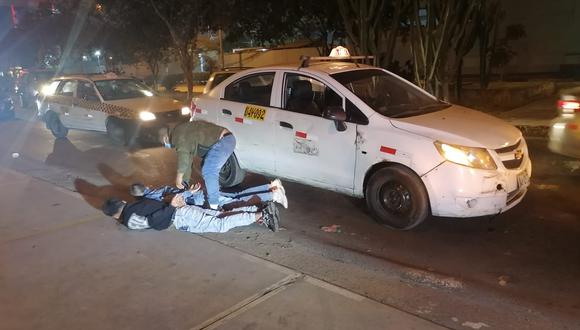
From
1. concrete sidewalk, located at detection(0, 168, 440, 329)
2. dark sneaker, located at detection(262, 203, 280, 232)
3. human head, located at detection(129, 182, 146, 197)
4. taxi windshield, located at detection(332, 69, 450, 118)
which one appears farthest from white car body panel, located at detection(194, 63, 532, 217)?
human head, located at detection(129, 182, 146, 197)

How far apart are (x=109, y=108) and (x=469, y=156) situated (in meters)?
8.25

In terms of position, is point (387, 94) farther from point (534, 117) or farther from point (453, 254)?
point (534, 117)

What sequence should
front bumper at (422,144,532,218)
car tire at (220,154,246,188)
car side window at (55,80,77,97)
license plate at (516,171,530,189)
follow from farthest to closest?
car side window at (55,80,77,97) → car tire at (220,154,246,188) → license plate at (516,171,530,189) → front bumper at (422,144,532,218)

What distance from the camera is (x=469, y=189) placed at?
4648 millimetres

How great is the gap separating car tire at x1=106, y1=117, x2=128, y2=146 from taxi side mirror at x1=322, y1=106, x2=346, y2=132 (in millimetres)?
6429

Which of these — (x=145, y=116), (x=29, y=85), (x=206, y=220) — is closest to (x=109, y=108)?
(x=145, y=116)

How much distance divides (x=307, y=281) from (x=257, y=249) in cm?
92

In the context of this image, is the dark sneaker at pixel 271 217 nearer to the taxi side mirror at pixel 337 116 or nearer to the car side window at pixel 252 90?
the taxi side mirror at pixel 337 116

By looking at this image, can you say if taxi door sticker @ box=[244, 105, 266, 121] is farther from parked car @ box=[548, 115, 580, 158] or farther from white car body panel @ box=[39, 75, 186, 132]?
white car body panel @ box=[39, 75, 186, 132]

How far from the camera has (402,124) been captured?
16.5ft

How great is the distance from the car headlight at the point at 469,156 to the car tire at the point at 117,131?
7588 mm

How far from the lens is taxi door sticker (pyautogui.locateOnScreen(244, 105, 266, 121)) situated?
611 cm

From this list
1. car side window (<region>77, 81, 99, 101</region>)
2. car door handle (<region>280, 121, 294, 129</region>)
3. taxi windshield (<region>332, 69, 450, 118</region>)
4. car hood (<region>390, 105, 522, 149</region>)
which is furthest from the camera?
car side window (<region>77, 81, 99, 101</region>)

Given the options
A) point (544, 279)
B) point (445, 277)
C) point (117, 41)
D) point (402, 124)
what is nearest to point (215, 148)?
point (402, 124)
